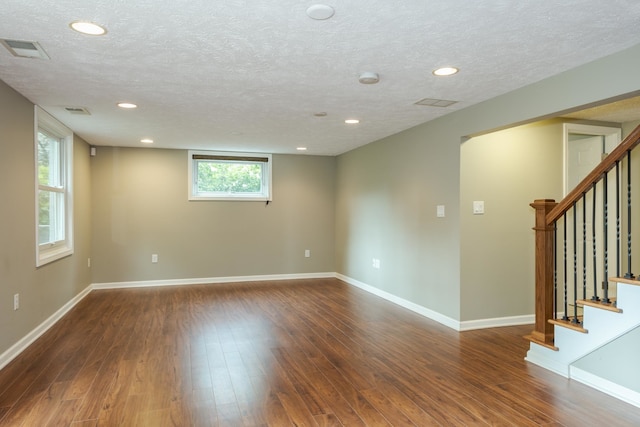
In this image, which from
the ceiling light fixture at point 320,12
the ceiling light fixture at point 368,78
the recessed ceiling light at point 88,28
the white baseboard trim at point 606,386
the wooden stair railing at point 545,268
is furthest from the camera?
the wooden stair railing at point 545,268

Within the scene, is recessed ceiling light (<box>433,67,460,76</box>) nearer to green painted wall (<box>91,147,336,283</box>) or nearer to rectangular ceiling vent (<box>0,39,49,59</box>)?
rectangular ceiling vent (<box>0,39,49,59</box>)

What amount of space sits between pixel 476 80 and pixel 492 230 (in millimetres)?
1699

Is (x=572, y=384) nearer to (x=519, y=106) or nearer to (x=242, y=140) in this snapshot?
(x=519, y=106)

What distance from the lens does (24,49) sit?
2.54 metres

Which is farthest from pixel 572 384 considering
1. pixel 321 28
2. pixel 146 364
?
pixel 146 364

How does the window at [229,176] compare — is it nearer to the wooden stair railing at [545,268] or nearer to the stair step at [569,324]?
the wooden stair railing at [545,268]

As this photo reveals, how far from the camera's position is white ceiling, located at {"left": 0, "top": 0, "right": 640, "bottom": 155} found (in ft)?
6.78

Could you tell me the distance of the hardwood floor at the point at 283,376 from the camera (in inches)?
94.1

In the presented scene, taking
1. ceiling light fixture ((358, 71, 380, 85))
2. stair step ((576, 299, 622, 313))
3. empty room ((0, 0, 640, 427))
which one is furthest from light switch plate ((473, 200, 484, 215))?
ceiling light fixture ((358, 71, 380, 85))

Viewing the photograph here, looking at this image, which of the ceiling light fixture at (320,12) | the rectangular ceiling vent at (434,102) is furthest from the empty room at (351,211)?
the rectangular ceiling vent at (434,102)

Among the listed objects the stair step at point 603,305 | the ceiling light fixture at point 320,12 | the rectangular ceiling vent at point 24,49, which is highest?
the rectangular ceiling vent at point 24,49

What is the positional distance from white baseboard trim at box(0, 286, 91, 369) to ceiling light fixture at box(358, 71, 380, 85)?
11.2ft

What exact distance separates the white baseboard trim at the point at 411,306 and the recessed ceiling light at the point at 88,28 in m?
3.81

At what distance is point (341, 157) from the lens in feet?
23.5
